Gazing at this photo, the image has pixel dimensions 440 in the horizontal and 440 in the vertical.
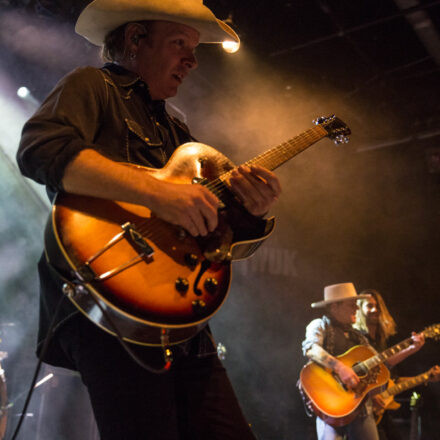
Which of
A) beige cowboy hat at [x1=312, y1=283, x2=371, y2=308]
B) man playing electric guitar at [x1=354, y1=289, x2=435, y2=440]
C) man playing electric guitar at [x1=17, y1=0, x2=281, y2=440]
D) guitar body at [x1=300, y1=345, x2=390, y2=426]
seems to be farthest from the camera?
man playing electric guitar at [x1=354, y1=289, x2=435, y2=440]

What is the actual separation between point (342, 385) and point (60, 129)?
5.29 metres

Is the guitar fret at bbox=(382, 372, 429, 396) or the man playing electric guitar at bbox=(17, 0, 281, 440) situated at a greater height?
the man playing electric guitar at bbox=(17, 0, 281, 440)

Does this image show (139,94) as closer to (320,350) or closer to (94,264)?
(94,264)

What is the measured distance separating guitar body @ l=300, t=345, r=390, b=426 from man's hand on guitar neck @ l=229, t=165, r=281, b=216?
458 centimetres

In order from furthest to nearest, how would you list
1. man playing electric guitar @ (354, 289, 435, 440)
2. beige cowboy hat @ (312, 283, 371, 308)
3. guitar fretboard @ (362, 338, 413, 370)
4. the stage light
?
man playing electric guitar @ (354, 289, 435, 440) → beige cowboy hat @ (312, 283, 371, 308) → the stage light → guitar fretboard @ (362, 338, 413, 370)

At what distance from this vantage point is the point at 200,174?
1.82 m

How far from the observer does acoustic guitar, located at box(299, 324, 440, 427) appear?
5.45 meters

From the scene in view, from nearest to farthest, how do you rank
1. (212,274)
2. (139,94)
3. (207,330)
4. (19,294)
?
(212,274) → (207,330) → (139,94) → (19,294)

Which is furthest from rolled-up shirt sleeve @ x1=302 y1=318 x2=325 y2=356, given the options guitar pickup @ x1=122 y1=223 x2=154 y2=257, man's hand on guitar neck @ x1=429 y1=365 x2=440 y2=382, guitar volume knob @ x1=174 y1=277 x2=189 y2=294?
guitar pickup @ x1=122 y1=223 x2=154 y2=257

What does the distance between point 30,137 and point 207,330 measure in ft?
3.24

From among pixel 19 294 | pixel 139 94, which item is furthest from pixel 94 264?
pixel 19 294

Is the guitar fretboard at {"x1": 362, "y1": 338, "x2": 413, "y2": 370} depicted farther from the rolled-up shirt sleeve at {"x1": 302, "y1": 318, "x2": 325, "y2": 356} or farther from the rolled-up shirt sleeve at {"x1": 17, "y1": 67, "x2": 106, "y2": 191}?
the rolled-up shirt sleeve at {"x1": 17, "y1": 67, "x2": 106, "y2": 191}

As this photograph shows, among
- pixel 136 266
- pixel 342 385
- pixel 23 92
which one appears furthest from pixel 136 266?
pixel 23 92

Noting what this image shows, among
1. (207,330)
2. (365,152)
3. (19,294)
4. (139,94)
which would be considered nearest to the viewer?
(207,330)
